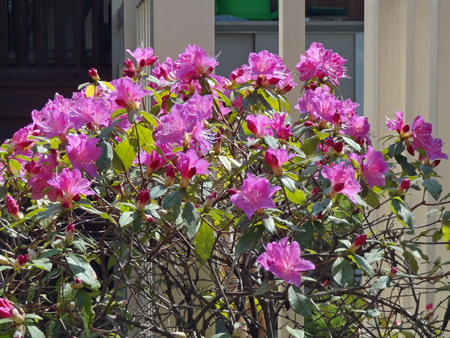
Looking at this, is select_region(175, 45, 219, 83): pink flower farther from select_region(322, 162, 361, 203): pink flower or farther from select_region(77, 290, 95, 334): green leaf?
select_region(77, 290, 95, 334): green leaf

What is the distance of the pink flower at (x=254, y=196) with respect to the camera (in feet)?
3.14

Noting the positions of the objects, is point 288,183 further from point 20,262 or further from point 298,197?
point 20,262

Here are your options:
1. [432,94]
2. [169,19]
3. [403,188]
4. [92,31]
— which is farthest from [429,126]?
[92,31]

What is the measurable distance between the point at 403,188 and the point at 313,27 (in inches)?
151

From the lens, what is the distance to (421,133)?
128 cm

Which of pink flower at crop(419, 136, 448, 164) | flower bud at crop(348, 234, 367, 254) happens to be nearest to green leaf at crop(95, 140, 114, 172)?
flower bud at crop(348, 234, 367, 254)

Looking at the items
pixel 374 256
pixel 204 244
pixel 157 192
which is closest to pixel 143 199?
pixel 157 192

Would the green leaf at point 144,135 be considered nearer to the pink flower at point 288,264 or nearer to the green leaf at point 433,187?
the pink flower at point 288,264

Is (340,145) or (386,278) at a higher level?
(340,145)

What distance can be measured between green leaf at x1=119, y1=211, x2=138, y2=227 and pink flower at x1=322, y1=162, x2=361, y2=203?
31 cm

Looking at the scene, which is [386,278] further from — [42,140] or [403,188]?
[42,140]

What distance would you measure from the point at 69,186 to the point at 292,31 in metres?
0.81

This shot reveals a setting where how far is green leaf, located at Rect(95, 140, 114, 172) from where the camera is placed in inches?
39.9

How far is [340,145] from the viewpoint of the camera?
1.12 m
